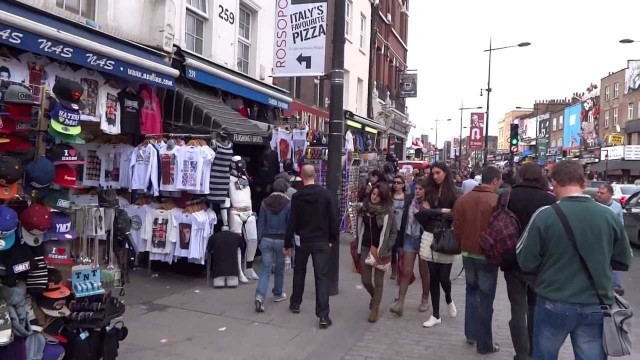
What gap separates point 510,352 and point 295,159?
611 centimetres

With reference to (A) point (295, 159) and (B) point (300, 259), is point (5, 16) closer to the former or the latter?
(B) point (300, 259)

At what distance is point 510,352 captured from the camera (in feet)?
17.9

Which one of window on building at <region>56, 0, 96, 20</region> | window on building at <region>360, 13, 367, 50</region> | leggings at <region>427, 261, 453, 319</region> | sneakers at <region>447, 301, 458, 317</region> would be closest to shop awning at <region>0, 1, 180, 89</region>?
window on building at <region>56, 0, 96, 20</region>

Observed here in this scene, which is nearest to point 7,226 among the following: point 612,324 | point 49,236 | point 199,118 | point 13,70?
point 49,236

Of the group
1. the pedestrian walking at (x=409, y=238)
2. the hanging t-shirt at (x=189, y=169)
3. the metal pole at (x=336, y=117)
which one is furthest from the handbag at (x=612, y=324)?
the hanging t-shirt at (x=189, y=169)

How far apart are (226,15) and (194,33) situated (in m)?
0.93

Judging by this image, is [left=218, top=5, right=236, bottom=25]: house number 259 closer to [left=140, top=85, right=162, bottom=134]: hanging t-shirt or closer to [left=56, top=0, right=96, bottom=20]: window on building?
[left=140, top=85, right=162, bottom=134]: hanging t-shirt

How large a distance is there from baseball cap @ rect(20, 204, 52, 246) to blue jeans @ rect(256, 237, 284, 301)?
326 centimetres

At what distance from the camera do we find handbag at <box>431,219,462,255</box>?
5.84m

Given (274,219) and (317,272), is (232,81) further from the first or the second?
(317,272)

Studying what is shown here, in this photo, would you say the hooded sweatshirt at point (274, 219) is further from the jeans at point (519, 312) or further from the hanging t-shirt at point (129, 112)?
the jeans at point (519, 312)

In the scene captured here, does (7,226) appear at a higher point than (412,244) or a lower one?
higher

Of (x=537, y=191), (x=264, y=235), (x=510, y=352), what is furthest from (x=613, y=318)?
(x=264, y=235)

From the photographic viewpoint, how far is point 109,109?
7.44 meters
